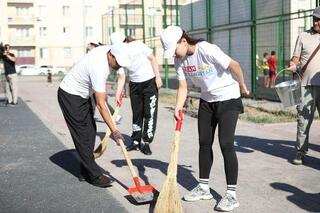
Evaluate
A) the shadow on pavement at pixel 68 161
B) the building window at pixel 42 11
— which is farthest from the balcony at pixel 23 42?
the shadow on pavement at pixel 68 161

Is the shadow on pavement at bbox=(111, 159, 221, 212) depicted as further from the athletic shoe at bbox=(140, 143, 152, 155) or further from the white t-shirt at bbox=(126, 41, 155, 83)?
the white t-shirt at bbox=(126, 41, 155, 83)

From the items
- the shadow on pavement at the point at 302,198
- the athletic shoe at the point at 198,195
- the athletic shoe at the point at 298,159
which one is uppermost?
the athletic shoe at the point at 298,159

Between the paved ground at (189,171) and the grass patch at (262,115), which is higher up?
the grass patch at (262,115)

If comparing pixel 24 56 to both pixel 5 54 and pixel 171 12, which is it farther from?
pixel 5 54

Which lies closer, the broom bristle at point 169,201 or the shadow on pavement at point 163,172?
the broom bristle at point 169,201

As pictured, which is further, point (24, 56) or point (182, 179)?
point (24, 56)

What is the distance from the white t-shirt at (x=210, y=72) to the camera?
17.5 feet

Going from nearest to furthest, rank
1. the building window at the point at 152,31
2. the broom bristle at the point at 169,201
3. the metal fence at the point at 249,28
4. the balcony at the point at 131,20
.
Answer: the broom bristle at the point at 169,201 → the metal fence at the point at 249,28 → the building window at the point at 152,31 → the balcony at the point at 131,20

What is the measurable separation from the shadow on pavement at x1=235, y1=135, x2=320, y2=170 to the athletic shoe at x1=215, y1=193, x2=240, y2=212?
2.16m

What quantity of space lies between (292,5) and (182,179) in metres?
14.1

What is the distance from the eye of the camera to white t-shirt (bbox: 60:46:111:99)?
5.98 metres

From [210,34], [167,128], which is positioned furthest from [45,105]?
[167,128]

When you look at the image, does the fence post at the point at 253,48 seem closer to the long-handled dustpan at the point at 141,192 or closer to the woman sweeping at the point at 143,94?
the woman sweeping at the point at 143,94

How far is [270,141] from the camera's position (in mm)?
9195
